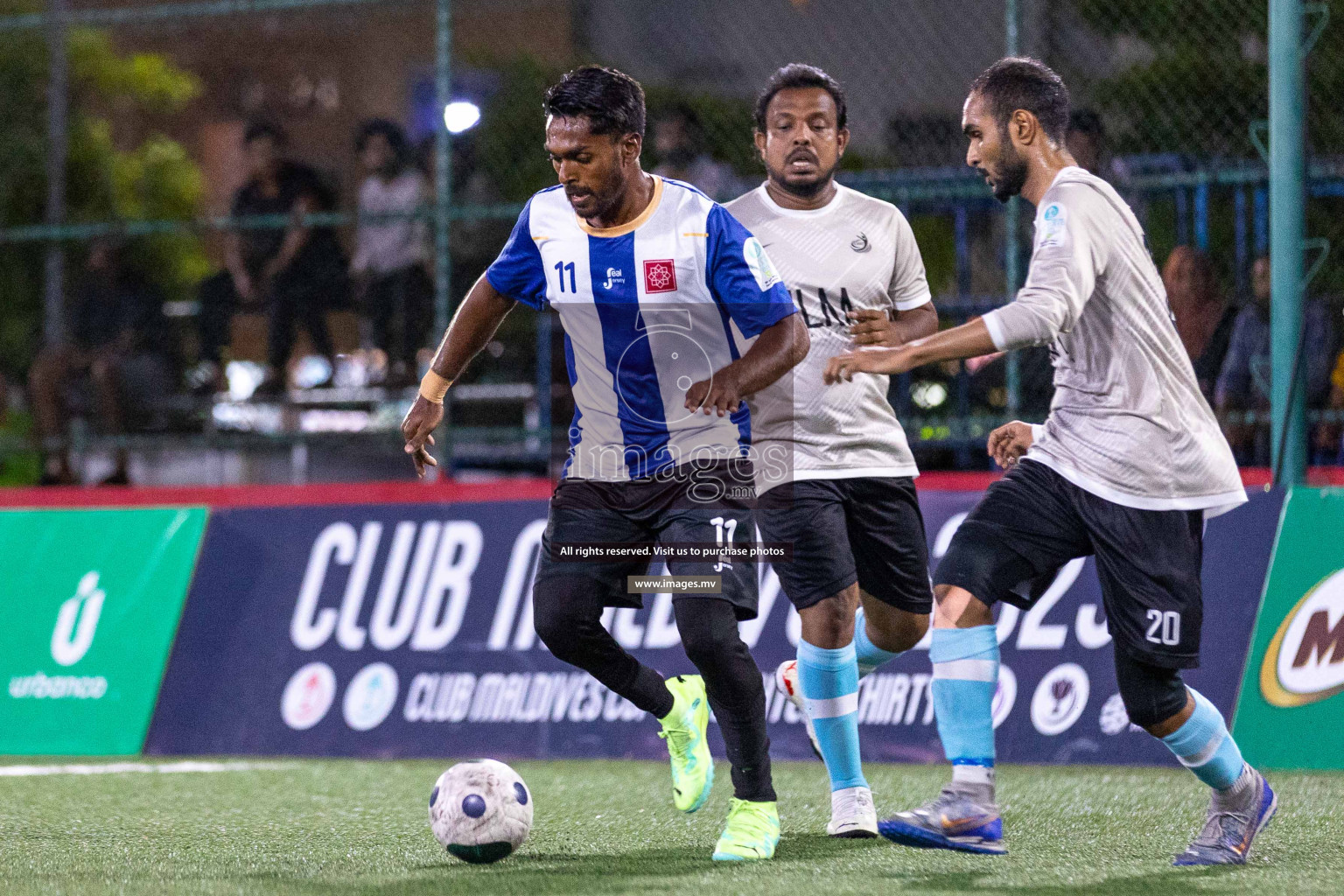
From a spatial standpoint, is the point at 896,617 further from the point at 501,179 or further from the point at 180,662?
the point at 501,179

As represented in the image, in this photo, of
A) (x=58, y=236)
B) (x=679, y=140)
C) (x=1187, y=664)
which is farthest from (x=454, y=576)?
(x=1187, y=664)

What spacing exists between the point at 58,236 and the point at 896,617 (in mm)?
5903

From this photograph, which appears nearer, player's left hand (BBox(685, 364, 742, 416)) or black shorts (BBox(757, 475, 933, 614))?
player's left hand (BBox(685, 364, 742, 416))

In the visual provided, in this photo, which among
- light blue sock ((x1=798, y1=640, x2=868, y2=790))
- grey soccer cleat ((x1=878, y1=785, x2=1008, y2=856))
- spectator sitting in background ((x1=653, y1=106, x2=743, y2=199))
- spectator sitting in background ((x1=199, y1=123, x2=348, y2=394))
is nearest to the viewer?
grey soccer cleat ((x1=878, y1=785, x2=1008, y2=856))

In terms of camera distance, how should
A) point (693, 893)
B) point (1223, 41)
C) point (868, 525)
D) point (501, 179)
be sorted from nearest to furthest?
point (693, 893) < point (868, 525) < point (1223, 41) < point (501, 179)

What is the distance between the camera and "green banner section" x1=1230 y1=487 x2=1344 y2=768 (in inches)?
261

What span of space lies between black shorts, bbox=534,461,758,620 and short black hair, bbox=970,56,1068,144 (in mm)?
1227

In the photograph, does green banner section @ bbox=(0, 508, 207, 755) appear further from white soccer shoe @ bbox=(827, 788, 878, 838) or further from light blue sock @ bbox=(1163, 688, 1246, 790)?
light blue sock @ bbox=(1163, 688, 1246, 790)

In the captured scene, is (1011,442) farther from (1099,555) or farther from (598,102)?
(598,102)

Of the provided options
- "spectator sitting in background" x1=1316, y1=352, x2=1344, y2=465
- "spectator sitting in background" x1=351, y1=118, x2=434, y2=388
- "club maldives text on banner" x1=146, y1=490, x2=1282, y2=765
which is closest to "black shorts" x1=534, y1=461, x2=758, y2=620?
"club maldives text on banner" x1=146, y1=490, x2=1282, y2=765

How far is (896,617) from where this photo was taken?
18.5 ft

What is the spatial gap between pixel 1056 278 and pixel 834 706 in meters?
1.61

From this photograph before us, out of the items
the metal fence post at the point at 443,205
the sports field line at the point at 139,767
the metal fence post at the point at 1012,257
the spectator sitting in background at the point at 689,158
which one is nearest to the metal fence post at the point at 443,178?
the metal fence post at the point at 443,205

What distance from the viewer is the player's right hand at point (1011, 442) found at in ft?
16.6
